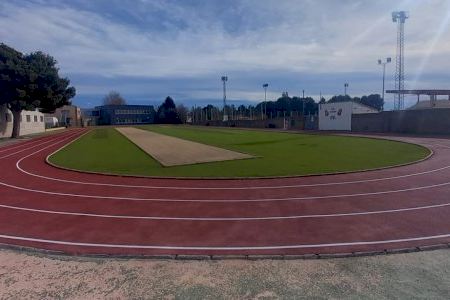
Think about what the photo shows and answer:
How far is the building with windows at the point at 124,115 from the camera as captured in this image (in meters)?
126

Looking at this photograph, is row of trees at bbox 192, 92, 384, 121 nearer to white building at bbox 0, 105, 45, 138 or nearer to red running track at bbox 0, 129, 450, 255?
white building at bbox 0, 105, 45, 138

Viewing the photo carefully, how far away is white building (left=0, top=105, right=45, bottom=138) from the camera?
4495 centimetres

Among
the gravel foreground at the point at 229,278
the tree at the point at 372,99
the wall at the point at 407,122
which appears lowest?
the gravel foreground at the point at 229,278

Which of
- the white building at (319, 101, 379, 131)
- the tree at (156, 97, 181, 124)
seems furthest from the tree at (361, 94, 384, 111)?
the tree at (156, 97, 181, 124)

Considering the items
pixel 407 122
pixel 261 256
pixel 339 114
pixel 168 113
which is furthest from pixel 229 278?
pixel 168 113

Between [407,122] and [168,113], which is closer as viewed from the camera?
[407,122]

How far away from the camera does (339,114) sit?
166 ft

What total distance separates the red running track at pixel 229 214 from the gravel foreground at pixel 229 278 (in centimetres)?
54

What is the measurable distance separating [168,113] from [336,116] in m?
79.7

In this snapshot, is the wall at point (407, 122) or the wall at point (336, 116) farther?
the wall at point (336, 116)

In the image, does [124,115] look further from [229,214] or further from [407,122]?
[229,214]

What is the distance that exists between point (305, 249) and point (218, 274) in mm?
1854

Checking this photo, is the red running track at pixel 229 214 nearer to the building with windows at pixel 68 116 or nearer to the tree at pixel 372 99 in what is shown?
the tree at pixel 372 99

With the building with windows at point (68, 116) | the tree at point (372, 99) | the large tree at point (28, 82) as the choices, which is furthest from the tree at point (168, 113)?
the large tree at point (28, 82)
